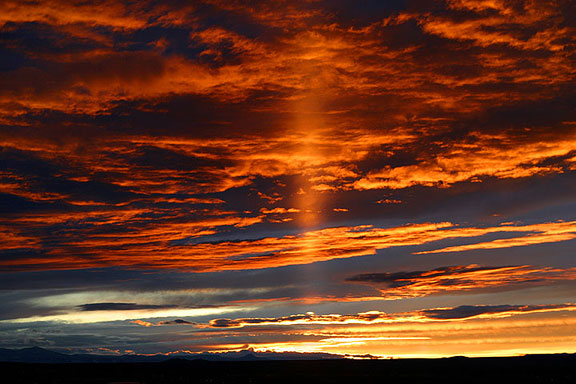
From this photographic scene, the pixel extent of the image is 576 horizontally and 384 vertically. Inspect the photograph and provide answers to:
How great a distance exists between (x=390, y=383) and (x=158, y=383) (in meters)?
47.2

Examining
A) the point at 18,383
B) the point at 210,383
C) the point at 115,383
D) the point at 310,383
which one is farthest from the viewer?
the point at 310,383

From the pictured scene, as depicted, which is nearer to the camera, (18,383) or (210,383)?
(18,383)

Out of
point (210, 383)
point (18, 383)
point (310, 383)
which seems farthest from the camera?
point (310, 383)

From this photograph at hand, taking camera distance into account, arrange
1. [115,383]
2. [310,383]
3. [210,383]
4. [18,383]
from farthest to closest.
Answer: [310,383]
[115,383]
[210,383]
[18,383]

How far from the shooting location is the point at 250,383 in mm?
107625

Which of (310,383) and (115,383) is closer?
(115,383)

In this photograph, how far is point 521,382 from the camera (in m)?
112

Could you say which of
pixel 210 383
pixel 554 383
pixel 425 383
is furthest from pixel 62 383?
pixel 554 383

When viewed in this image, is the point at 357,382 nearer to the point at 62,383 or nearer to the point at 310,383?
the point at 310,383

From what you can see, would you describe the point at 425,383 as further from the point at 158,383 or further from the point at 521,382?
the point at 158,383

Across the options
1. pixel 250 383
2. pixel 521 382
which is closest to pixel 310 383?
pixel 250 383

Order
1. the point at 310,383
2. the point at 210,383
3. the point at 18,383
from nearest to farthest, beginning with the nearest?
the point at 18,383, the point at 210,383, the point at 310,383

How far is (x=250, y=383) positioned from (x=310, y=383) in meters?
18.2

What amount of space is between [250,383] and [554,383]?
57.7 metres
